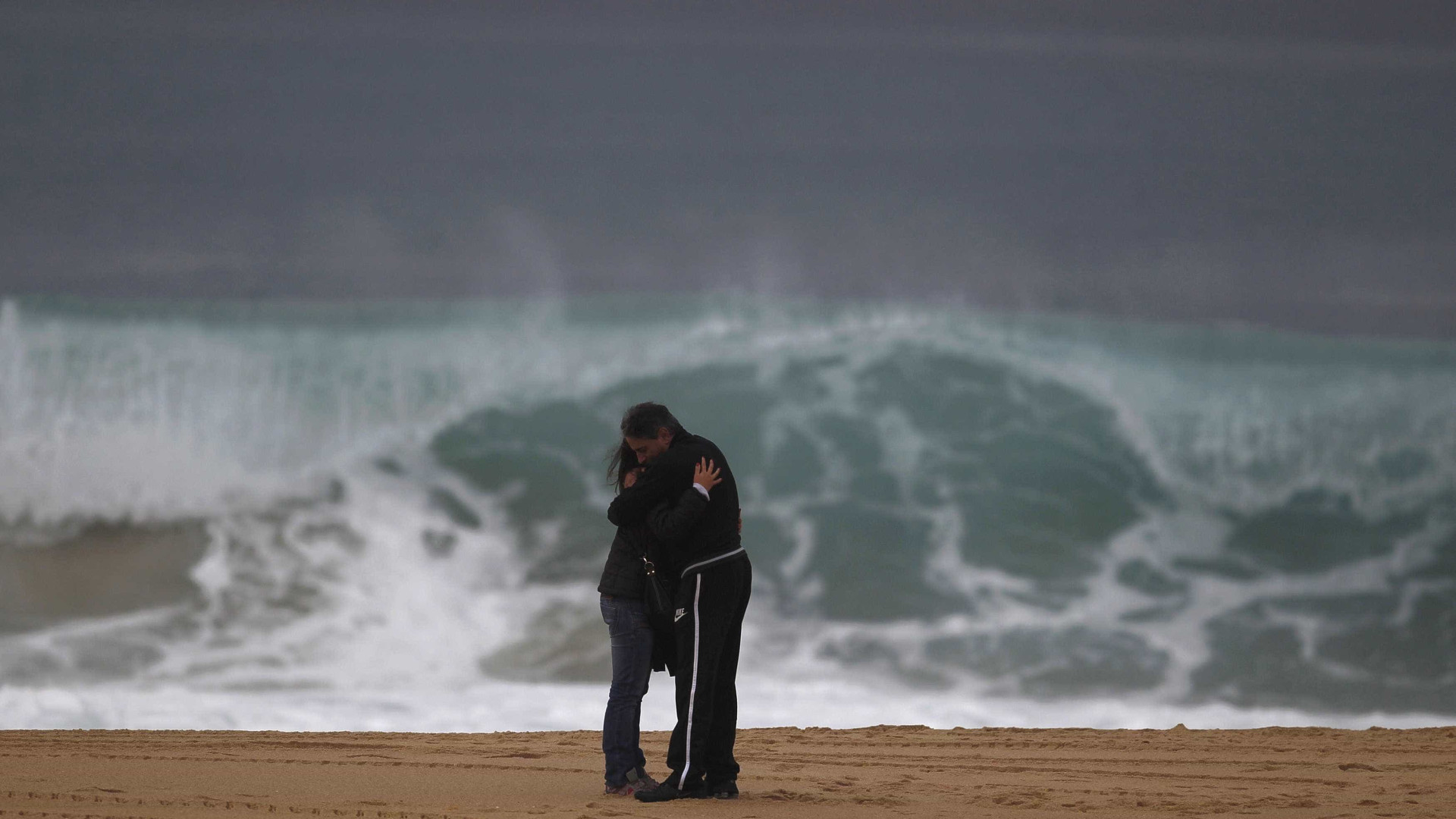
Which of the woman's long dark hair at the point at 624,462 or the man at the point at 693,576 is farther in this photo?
the woman's long dark hair at the point at 624,462

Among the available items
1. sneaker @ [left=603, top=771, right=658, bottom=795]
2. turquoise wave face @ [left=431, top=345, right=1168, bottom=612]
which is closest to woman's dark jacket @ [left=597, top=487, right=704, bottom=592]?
sneaker @ [left=603, top=771, right=658, bottom=795]

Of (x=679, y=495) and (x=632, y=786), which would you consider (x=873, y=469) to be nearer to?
(x=632, y=786)

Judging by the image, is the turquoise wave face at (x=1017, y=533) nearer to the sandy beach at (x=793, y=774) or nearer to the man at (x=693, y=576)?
the sandy beach at (x=793, y=774)

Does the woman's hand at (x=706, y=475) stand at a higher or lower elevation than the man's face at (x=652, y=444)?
lower

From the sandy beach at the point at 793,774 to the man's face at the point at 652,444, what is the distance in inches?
40.7

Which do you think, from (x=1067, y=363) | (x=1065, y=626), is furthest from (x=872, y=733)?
(x=1067, y=363)

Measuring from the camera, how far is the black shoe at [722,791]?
4254mm

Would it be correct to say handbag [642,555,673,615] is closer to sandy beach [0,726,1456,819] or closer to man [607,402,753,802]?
man [607,402,753,802]

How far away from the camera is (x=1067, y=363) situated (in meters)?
14.0

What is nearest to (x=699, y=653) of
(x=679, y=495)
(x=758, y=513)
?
(x=679, y=495)

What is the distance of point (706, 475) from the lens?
4.16m

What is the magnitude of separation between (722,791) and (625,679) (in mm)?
449

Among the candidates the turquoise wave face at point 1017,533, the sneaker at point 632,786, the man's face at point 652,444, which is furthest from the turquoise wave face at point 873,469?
the man's face at point 652,444

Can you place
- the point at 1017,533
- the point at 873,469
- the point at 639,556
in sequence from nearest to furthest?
1. the point at 639,556
2. the point at 1017,533
3. the point at 873,469
